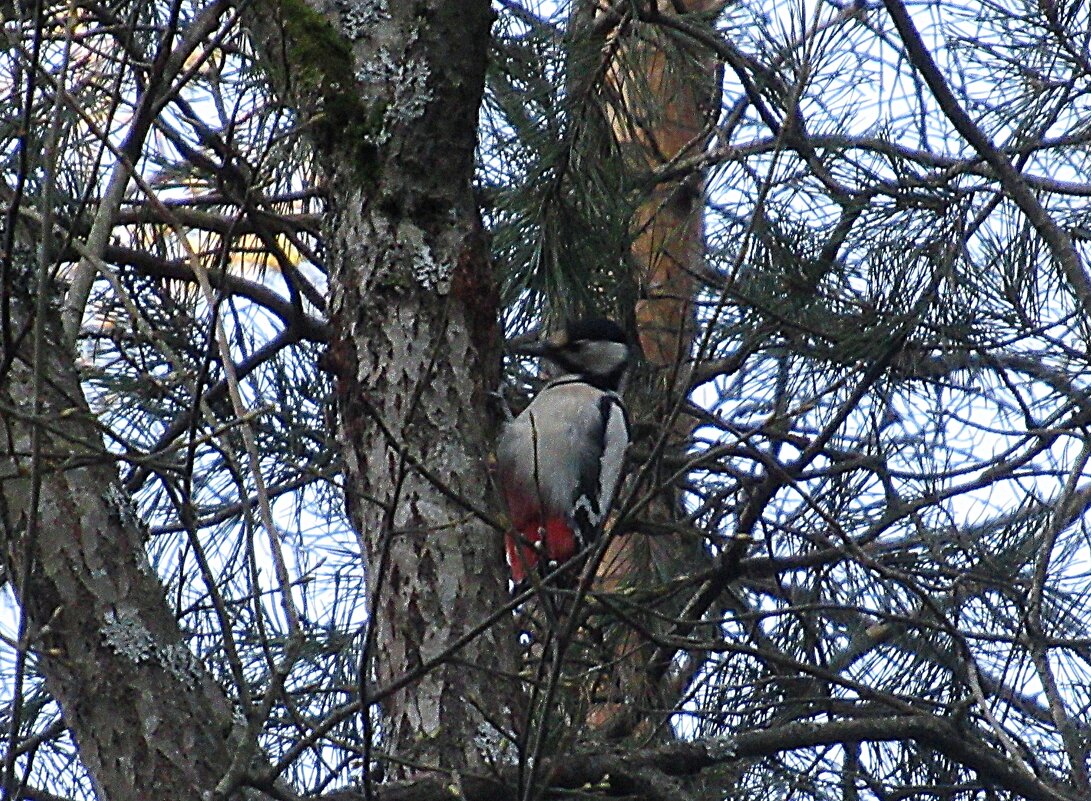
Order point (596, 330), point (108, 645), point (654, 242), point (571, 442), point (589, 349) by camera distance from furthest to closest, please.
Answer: point (571, 442)
point (654, 242)
point (589, 349)
point (596, 330)
point (108, 645)

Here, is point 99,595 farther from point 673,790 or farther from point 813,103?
point 813,103

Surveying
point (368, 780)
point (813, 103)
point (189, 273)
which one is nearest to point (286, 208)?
point (189, 273)

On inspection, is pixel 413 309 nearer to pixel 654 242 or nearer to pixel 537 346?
pixel 537 346

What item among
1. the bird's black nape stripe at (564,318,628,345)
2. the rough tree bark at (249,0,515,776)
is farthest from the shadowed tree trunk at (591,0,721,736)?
the rough tree bark at (249,0,515,776)

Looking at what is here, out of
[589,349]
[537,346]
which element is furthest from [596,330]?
[537,346]

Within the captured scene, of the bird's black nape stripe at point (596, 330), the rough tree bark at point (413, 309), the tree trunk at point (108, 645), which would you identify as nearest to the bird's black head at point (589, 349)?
the bird's black nape stripe at point (596, 330)

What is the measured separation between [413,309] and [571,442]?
1353mm

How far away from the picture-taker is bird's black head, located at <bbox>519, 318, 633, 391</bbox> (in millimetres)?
3432

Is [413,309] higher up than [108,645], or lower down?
higher up

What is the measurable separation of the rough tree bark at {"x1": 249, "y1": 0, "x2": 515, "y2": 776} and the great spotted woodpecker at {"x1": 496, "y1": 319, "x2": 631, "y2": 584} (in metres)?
0.89

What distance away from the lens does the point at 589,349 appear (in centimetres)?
353

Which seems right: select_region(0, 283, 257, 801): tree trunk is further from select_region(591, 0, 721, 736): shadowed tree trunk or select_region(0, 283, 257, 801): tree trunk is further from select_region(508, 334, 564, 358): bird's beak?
select_region(508, 334, 564, 358): bird's beak

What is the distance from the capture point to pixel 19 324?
2.27 metres

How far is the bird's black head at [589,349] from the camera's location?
3432 millimetres
